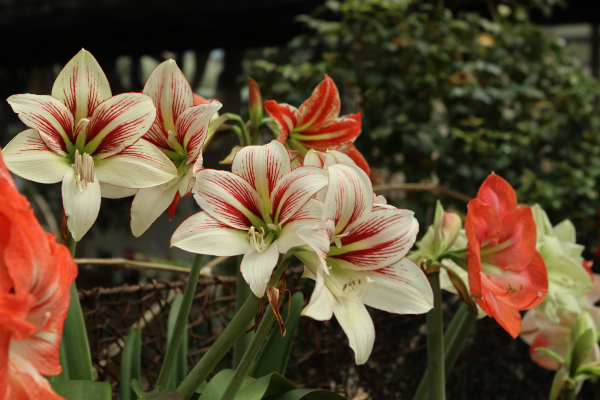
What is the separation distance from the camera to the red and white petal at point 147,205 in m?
0.45

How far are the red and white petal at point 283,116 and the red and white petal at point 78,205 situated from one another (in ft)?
0.71

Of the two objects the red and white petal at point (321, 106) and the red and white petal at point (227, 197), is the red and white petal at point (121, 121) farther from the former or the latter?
the red and white petal at point (321, 106)

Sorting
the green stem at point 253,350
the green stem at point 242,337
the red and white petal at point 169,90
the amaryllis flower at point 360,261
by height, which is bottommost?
the green stem at point 242,337

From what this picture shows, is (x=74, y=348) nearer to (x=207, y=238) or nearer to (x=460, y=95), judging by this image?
(x=207, y=238)

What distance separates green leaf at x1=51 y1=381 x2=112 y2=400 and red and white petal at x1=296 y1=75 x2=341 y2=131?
343mm

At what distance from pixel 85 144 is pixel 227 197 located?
15 cm

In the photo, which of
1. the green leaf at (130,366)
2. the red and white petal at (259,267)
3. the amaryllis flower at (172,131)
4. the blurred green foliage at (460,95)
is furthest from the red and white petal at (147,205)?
the blurred green foliage at (460,95)

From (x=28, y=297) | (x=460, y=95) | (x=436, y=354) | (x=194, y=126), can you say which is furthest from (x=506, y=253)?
(x=460, y=95)

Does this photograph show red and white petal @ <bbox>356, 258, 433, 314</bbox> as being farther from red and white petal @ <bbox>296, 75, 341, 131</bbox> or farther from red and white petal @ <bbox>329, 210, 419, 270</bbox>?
red and white petal @ <bbox>296, 75, 341, 131</bbox>

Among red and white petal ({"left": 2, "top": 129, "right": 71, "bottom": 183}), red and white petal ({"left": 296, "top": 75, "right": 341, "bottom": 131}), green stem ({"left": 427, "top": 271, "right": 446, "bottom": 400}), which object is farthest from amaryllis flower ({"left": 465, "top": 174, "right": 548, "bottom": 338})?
red and white petal ({"left": 2, "top": 129, "right": 71, "bottom": 183})

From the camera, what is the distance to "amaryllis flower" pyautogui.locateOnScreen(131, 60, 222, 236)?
442 millimetres

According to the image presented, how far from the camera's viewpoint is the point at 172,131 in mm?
472

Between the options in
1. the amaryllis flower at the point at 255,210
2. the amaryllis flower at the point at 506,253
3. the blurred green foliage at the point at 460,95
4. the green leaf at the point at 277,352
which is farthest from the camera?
the blurred green foliage at the point at 460,95

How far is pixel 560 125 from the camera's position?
6.81ft
